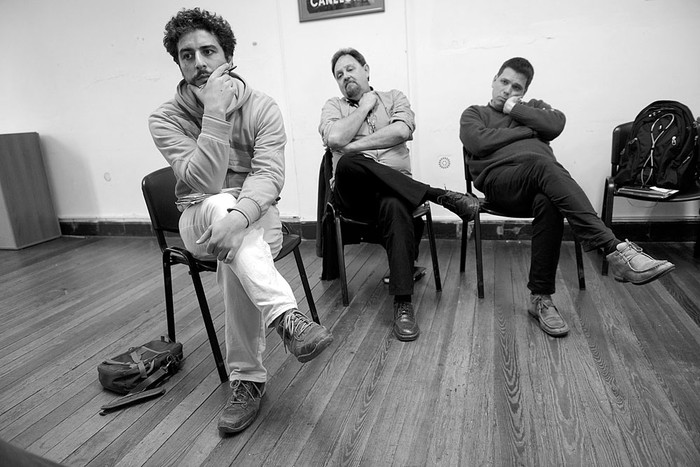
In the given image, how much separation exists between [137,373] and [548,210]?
174 centimetres

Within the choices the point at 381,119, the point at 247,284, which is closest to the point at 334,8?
the point at 381,119

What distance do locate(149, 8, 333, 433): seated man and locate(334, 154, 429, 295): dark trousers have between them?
1.72 feet

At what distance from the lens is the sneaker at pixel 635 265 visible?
1.82 meters

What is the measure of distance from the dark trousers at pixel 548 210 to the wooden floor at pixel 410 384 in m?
0.26

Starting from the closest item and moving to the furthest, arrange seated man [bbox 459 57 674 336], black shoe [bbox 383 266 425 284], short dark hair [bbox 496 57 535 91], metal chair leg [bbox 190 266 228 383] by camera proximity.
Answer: metal chair leg [bbox 190 266 228 383] < seated man [bbox 459 57 674 336] < short dark hair [bbox 496 57 535 91] < black shoe [bbox 383 266 425 284]

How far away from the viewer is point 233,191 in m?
1.76

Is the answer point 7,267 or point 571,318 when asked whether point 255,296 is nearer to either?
point 571,318

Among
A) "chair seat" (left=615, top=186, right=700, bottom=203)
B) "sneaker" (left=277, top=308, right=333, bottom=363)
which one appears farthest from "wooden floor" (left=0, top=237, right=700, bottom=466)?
"chair seat" (left=615, top=186, right=700, bottom=203)

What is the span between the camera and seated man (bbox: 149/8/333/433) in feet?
4.90

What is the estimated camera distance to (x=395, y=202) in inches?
87.0

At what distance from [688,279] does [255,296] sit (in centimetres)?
220

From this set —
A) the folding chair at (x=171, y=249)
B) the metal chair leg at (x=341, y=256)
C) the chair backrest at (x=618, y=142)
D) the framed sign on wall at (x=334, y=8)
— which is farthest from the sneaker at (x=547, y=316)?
the framed sign on wall at (x=334, y=8)

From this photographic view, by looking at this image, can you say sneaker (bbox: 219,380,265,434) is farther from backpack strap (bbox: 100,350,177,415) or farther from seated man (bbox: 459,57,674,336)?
seated man (bbox: 459,57,674,336)

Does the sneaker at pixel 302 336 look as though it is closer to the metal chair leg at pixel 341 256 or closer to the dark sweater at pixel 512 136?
the metal chair leg at pixel 341 256
